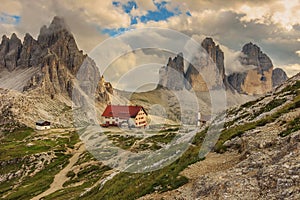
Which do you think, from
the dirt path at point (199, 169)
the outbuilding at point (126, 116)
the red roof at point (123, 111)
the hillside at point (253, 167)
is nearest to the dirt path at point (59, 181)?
the dirt path at point (199, 169)

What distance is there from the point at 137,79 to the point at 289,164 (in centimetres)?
3258

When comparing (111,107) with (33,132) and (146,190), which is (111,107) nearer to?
(33,132)

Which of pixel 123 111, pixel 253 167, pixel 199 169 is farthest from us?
pixel 123 111

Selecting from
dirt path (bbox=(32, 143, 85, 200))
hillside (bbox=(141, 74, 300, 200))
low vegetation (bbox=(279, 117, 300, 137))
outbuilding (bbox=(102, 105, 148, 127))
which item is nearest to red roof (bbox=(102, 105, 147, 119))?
outbuilding (bbox=(102, 105, 148, 127))

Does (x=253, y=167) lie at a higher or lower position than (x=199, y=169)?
higher

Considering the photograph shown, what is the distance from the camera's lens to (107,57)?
4166 centimetres

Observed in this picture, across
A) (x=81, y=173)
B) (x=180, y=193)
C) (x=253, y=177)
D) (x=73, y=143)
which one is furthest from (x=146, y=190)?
(x=73, y=143)

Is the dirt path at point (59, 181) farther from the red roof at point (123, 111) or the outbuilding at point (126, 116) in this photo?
the red roof at point (123, 111)

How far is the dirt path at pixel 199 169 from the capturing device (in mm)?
20672

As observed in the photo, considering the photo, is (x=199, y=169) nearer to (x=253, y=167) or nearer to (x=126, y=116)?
(x=253, y=167)

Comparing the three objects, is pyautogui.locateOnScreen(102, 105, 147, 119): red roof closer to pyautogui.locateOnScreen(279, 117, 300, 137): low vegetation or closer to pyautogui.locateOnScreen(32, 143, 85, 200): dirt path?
pyautogui.locateOnScreen(32, 143, 85, 200): dirt path

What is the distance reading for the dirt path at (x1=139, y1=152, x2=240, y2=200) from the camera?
2067cm

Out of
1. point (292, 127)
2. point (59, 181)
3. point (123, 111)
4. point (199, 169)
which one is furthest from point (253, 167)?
point (123, 111)

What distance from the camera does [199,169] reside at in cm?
2384
